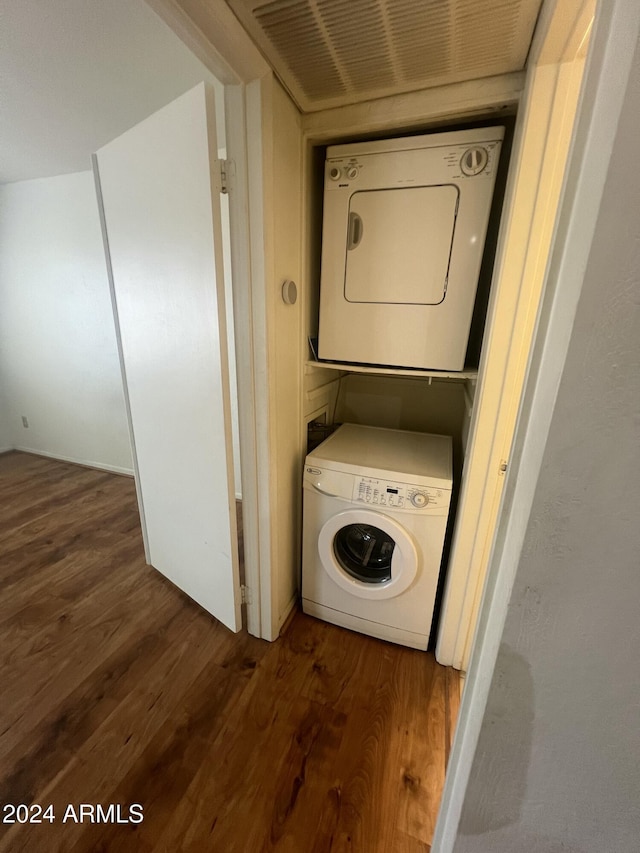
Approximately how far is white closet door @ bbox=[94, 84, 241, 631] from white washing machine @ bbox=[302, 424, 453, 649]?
1.24 ft

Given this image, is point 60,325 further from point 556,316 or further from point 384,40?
point 556,316

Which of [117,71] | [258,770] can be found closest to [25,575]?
[258,770]

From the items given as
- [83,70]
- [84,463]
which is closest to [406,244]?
[83,70]

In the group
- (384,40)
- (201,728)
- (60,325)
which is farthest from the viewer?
(60,325)

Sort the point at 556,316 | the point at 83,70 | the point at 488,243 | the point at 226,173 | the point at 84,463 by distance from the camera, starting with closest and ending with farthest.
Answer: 1. the point at 556,316
2. the point at 226,173
3. the point at 83,70
4. the point at 488,243
5. the point at 84,463

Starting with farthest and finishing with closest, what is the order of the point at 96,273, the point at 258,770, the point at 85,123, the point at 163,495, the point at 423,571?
the point at 96,273 → the point at 85,123 → the point at 163,495 → the point at 423,571 → the point at 258,770

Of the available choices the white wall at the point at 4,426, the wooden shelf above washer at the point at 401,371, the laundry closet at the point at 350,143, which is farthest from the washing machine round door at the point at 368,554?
the white wall at the point at 4,426

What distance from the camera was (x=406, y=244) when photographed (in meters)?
1.33

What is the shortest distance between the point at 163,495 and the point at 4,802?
1.05 metres

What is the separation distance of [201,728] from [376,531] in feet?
3.21

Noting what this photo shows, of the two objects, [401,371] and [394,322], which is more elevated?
[394,322]

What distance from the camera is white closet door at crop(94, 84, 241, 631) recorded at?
1.11m

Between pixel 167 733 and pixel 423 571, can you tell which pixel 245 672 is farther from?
pixel 423 571

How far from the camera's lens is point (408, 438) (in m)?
1.72
